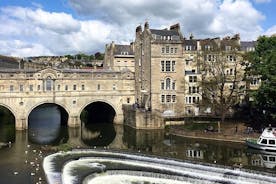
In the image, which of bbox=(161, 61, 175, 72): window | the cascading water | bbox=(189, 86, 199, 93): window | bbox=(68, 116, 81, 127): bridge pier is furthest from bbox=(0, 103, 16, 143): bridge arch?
bbox=(189, 86, 199, 93): window

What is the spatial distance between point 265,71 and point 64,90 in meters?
34.0

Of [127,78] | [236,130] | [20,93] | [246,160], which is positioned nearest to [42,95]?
[20,93]

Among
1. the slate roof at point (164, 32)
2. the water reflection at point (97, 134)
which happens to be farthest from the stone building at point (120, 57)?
the slate roof at point (164, 32)

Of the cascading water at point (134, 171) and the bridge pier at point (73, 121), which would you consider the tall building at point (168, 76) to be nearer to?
the bridge pier at point (73, 121)

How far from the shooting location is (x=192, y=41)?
8381cm

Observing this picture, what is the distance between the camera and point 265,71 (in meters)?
54.0

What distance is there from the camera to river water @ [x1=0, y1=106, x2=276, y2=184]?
131 ft

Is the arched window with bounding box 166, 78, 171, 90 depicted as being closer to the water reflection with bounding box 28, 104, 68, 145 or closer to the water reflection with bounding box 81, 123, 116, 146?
the water reflection with bounding box 81, 123, 116, 146

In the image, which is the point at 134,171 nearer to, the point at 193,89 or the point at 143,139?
the point at 143,139

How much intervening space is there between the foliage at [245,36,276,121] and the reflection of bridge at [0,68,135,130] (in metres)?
24.7

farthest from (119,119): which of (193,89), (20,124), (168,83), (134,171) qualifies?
(134,171)

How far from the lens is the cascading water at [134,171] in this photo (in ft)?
115

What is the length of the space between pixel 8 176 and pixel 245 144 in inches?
1213

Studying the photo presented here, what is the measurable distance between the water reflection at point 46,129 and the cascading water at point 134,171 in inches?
611
